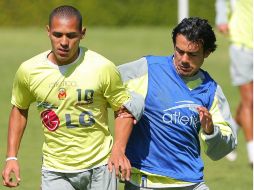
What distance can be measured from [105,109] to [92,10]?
85.9 ft

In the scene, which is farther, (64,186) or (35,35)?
(35,35)

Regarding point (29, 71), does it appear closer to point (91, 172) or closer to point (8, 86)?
point (91, 172)

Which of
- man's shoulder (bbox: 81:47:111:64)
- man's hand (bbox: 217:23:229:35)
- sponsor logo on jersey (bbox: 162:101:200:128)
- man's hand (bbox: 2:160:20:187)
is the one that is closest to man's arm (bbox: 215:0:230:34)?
man's hand (bbox: 217:23:229:35)

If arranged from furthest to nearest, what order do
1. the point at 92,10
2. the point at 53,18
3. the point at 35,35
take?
the point at 92,10
the point at 35,35
the point at 53,18

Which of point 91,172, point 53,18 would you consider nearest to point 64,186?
point 91,172

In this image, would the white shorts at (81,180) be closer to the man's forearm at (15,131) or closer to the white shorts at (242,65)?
the man's forearm at (15,131)

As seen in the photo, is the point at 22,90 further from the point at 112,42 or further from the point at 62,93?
the point at 112,42

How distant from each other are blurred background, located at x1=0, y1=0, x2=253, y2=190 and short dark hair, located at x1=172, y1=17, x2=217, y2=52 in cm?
352

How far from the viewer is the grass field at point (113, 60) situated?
10.5m

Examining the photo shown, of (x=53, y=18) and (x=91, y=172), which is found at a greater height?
(x=53, y=18)

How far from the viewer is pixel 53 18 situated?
20.8 ft

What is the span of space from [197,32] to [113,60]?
1569cm

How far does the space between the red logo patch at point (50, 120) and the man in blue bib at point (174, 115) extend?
53 cm

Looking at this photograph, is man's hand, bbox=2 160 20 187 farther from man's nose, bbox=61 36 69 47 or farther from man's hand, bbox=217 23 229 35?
man's hand, bbox=217 23 229 35
